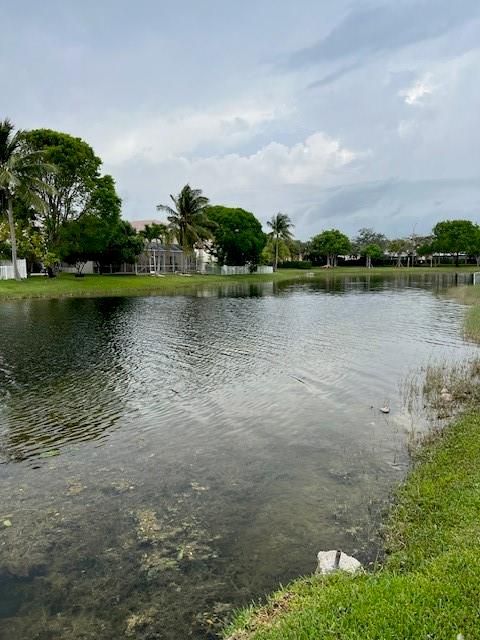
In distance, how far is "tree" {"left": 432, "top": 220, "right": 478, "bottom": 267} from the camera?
11356 cm

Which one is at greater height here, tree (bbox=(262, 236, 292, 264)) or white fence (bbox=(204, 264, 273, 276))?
tree (bbox=(262, 236, 292, 264))

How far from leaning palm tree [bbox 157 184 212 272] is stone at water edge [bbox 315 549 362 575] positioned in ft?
223

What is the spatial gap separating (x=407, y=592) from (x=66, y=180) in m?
57.6

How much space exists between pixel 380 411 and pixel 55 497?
8.22m

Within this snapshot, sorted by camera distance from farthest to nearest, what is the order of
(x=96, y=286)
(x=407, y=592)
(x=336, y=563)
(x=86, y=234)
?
1. (x=86, y=234)
2. (x=96, y=286)
3. (x=336, y=563)
4. (x=407, y=592)

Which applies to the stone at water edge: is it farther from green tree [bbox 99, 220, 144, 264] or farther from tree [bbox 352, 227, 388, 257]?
tree [bbox 352, 227, 388, 257]

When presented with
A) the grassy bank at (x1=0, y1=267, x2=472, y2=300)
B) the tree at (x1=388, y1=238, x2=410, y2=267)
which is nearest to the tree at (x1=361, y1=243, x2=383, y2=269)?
the tree at (x1=388, y1=238, x2=410, y2=267)

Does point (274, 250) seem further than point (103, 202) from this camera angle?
Yes

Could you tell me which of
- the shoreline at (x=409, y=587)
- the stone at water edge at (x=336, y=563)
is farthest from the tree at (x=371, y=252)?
the stone at water edge at (x=336, y=563)

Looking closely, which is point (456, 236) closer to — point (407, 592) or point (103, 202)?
point (103, 202)

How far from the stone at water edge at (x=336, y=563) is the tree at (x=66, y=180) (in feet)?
173

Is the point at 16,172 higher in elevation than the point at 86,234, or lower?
higher

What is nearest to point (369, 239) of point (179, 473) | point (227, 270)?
point (227, 270)

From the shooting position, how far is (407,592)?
4832 mm
